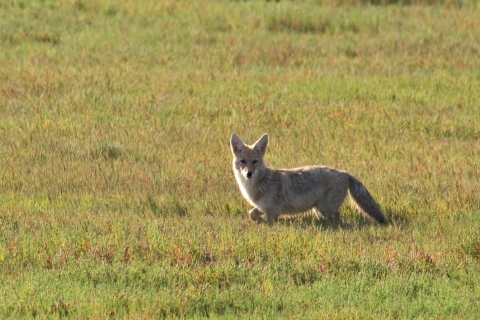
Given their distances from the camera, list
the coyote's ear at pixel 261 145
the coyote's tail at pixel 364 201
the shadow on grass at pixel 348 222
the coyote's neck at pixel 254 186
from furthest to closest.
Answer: the coyote's ear at pixel 261 145 < the coyote's neck at pixel 254 186 < the coyote's tail at pixel 364 201 < the shadow on grass at pixel 348 222

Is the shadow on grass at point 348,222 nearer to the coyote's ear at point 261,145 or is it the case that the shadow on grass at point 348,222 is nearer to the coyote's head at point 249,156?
the coyote's head at point 249,156

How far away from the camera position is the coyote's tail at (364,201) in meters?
10.9

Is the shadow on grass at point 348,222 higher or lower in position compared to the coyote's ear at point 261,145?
lower

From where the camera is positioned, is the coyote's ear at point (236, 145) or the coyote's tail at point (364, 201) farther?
the coyote's ear at point (236, 145)

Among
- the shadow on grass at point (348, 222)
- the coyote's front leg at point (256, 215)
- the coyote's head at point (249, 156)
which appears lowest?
the shadow on grass at point (348, 222)

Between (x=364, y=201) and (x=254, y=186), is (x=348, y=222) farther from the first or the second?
(x=254, y=186)

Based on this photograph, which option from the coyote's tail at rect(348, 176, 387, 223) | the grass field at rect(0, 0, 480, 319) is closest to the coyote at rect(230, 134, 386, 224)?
the coyote's tail at rect(348, 176, 387, 223)

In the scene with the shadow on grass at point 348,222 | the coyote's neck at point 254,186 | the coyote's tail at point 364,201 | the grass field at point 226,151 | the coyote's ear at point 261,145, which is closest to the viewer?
A: the grass field at point 226,151

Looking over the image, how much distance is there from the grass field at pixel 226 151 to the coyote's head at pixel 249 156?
1.95 ft

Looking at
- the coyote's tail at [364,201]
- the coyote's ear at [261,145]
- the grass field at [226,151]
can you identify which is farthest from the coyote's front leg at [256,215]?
the coyote's tail at [364,201]

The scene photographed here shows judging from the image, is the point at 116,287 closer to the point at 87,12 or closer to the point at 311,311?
the point at 311,311

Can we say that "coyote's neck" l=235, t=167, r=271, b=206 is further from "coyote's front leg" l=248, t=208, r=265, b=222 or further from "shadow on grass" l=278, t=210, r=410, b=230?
"shadow on grass" l=278, t=210, r=410, b=230

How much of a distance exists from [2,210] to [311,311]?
14.7 feet

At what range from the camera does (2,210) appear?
10859 mm
